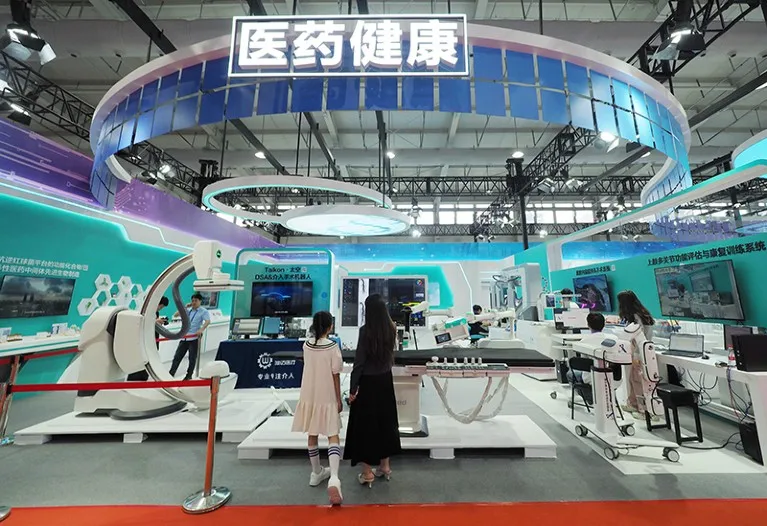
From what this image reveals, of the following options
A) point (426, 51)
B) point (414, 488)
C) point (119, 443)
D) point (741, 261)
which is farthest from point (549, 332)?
point (119, 443)

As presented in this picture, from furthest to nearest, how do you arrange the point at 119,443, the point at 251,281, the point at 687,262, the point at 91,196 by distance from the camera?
the point at 251,281 < the point at 91,196 < the point at 687,262 < the point at 119,443

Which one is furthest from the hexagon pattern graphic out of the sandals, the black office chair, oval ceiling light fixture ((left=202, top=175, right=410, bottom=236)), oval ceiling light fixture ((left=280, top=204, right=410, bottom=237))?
the black office chair

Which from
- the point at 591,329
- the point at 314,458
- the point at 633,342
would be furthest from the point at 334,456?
the point at 633,342

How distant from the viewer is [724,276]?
447 cm

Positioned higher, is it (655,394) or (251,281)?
(251,281)

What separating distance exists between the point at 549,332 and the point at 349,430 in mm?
5160

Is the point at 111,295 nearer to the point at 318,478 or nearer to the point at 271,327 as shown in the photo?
the point at 271,327

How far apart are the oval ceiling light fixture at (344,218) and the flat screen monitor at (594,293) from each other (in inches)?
179

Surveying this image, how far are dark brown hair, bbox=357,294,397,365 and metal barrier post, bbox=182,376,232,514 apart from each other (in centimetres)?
122

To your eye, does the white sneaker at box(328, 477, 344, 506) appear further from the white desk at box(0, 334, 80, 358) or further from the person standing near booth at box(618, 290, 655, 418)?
the white desk at box(0, 334, 80, 358)

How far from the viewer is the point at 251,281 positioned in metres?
6.59

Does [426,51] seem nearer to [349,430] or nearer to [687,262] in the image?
[349,430]

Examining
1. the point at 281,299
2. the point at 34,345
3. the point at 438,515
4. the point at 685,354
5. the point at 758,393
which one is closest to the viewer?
the point at 438,515

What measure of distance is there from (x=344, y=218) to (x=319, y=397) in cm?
536
